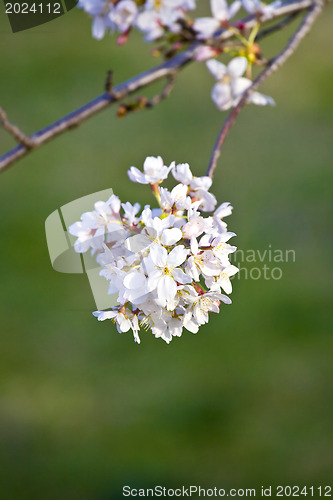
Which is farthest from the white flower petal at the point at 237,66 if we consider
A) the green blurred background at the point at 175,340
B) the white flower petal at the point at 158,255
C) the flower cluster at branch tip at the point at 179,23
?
the green blurred background at the point at 175,340

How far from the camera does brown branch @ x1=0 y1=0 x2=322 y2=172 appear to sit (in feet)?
1.78

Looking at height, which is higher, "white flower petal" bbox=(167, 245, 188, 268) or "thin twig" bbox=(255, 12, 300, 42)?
"thin twig" bbox=(255, 12, 300, 42)

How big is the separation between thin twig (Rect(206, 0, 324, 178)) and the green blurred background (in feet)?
4.77

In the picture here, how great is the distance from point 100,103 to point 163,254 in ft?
0.55

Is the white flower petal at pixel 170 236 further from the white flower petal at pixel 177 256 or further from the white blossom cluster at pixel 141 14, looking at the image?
the white blossom cluster at pixel 141 14

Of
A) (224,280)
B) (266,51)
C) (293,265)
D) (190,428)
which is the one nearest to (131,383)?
(190,428)

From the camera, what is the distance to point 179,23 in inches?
26.1

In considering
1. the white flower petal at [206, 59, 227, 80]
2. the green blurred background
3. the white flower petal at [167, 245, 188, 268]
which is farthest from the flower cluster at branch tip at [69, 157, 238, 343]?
the green blurred background

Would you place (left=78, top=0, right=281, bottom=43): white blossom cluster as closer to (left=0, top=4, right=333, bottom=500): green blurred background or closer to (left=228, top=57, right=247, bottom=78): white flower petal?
(left=228, top=57, right=247, bottom=78): white flower petal

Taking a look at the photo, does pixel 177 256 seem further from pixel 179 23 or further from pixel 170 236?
pixel 179 23

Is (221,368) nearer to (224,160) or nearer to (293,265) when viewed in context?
(293,265)

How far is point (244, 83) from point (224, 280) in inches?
9.2

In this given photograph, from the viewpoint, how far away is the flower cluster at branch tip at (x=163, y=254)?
0.66 m

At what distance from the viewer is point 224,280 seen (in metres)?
0.73
